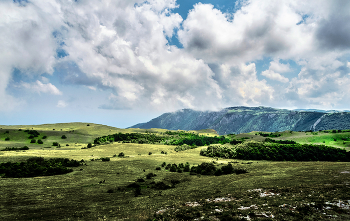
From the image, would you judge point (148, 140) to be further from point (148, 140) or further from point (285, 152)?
point (285, 152)

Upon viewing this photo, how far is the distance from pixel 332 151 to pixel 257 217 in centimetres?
6309

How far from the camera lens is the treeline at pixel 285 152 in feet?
178

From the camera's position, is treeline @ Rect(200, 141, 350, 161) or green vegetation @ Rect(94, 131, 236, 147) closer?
treeline @ Rect(200, 141, 350, 161)

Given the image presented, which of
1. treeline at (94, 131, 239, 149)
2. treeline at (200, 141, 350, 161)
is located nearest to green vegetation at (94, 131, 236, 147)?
treeline at (94, 131, 239, 149)

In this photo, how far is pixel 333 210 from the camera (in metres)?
12.1

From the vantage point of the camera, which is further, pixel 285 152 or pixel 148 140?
pixel 148 140

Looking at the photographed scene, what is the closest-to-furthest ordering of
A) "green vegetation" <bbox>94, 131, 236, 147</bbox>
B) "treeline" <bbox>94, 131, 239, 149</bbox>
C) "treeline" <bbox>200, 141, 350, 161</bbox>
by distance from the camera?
"treeline" <bbox>200, 141, 350, 161</bbox>
"green vegetation" <bbox>94, 131, 236, 147</bbox>
"treeline" <bbox>94, 131, 239, 149</bbox>

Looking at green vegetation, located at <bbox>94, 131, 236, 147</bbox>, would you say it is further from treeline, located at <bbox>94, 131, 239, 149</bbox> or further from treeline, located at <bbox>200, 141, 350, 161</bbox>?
treeline, located at <bbox>200, 141, 350, 161</bbox>

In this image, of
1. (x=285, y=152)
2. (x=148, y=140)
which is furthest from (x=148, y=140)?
(x=285, y=152)

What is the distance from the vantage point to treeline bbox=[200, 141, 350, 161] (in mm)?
54250

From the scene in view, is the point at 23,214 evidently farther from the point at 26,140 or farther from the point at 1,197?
the point at 26,140

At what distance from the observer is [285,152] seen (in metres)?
57.8

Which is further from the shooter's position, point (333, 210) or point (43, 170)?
point (43, 170)

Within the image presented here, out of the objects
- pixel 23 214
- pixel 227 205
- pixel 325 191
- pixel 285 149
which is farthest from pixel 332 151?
pixel 23 214
